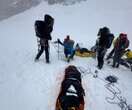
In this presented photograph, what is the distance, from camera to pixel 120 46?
1129 centimetres

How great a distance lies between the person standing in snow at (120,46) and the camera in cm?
1116

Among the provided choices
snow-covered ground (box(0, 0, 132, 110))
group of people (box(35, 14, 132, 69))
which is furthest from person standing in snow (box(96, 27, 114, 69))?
snow-covered ground (box(0, 0, 132, 110))

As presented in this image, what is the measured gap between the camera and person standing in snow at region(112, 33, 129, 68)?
11.2 m

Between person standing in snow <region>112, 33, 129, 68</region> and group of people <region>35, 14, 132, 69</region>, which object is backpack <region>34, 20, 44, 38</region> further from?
person standing in snow <region>112, 33, 129, 68</region>

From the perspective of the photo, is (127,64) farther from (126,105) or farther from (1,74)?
(1,74)

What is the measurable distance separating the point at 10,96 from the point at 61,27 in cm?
1499

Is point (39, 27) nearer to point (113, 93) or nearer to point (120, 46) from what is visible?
point (120, 46)

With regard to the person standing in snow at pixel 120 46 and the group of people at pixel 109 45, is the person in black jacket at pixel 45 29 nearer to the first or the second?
the group of people at pixel 109 45

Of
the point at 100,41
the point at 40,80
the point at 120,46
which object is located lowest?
the point at 40,80

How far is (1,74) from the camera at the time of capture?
35.9 ft

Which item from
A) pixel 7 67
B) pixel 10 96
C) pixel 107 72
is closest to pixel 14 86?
pixel 10 96

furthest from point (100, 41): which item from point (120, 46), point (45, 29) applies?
point (45, 29)

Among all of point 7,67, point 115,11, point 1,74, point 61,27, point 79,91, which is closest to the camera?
point 79,91

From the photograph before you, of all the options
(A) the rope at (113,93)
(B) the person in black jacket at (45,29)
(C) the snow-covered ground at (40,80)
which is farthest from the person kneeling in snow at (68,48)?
(A) the rope at (113,93)
